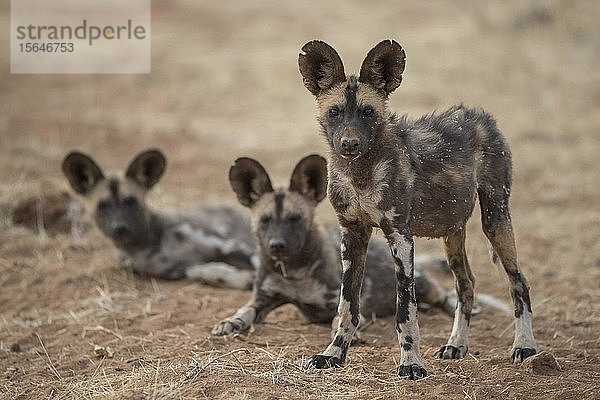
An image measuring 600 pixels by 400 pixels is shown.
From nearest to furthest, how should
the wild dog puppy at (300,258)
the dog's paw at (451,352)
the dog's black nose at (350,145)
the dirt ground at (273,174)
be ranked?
the dog's black nose at (350,145), the dirt ground at (273,174), the dog's paw at (451,352), the wild dog puppy at (300,258)

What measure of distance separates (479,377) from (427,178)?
1.02 m

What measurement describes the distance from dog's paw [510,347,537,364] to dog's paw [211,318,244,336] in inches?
67.7

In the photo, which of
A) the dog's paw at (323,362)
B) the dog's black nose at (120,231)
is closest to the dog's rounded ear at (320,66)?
the dog's paw at (323,362)

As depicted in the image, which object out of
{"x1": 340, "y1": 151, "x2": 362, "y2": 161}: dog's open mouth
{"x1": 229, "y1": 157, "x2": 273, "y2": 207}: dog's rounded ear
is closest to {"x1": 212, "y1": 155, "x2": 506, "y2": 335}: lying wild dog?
{"x1": 229, "y1": 157, "x2": 273, "y2": 207}: dog's rounded ear

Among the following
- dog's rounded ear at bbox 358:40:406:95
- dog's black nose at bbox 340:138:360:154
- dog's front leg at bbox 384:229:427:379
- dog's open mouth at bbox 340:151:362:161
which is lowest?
dog's front leg at bbox 384:229:427:379

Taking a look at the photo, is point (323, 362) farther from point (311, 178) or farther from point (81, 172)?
point (81, 172)

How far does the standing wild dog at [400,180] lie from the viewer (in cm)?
440

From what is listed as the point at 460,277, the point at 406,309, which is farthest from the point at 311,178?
the point at 406,309

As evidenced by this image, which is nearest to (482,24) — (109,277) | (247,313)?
(109,277)

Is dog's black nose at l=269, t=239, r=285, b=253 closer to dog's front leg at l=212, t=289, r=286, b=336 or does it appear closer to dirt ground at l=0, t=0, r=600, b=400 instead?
dog's front leg at l=212, t=289, r=286, b=336

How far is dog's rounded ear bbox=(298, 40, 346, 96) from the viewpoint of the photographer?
4.43m

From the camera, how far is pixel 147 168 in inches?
326

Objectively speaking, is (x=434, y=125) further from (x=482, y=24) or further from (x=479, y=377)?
(x=482, y=24)

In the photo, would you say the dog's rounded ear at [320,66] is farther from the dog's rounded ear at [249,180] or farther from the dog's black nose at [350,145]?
the dog's rounded ear at [249,180]
